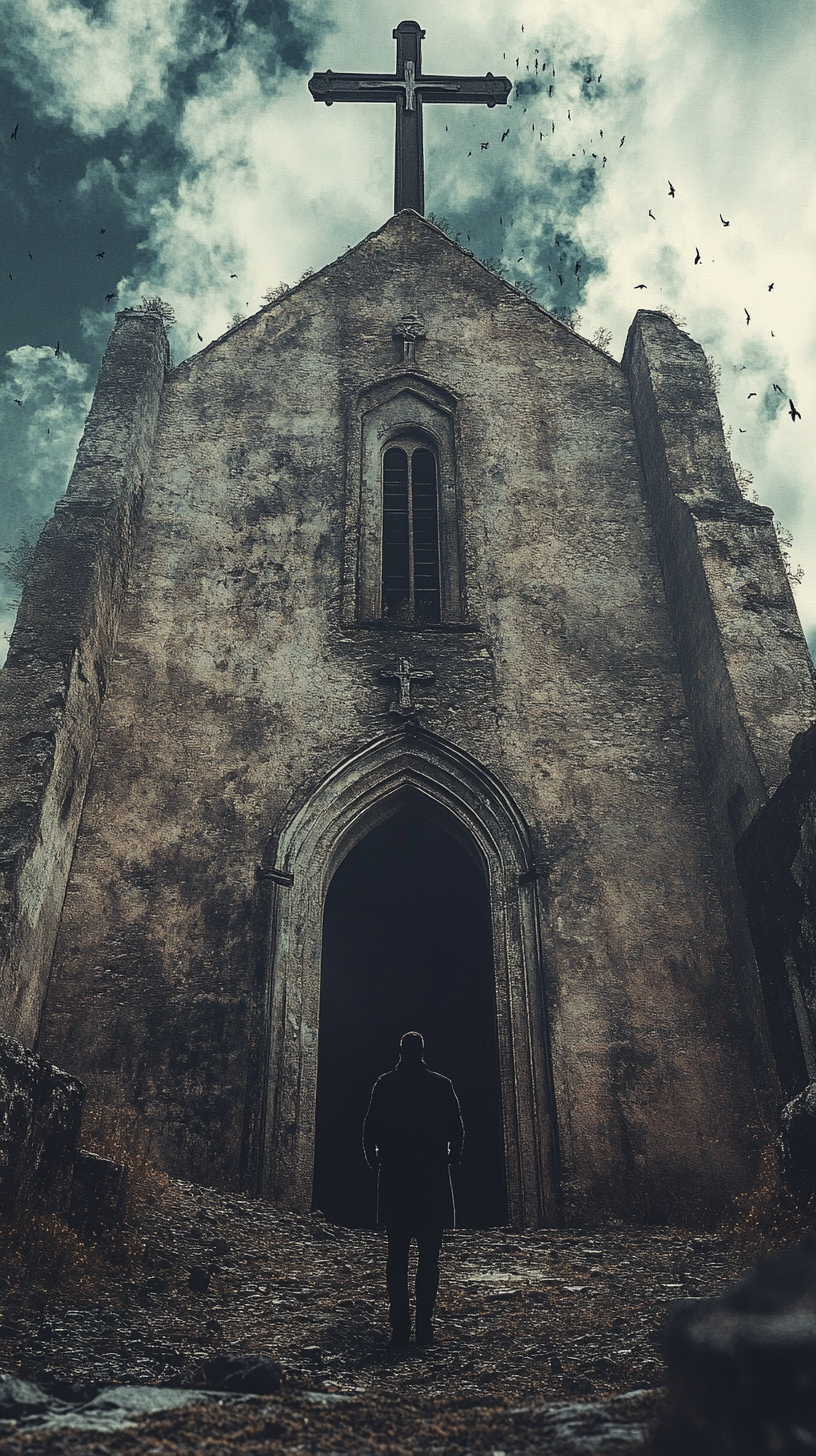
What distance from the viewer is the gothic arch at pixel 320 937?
22.4 feet

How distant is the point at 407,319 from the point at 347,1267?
1020cm

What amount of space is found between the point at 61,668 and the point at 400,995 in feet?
18.8

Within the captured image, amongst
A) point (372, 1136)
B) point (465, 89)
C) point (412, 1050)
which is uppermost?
point (465, 89)

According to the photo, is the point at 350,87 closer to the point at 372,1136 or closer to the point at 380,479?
the point at 380,479

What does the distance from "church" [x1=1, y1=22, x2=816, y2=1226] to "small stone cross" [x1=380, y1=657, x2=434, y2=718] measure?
A: 46 mm

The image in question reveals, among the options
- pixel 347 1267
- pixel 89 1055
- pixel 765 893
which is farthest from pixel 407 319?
pixel 347 1267

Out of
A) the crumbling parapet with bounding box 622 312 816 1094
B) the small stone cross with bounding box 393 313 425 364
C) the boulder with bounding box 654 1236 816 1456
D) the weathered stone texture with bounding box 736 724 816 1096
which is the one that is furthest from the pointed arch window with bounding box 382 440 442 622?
the boulder with bounding box 654 1236 816 1456

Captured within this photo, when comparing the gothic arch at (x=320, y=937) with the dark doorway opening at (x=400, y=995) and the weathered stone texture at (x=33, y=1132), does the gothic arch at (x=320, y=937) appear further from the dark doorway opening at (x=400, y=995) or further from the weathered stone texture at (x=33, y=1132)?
the weathered stone texture at (x=33, y=1132)

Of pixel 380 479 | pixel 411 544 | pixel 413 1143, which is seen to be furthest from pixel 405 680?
pixel 413 1143

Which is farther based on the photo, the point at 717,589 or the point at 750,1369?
the point at 717,589

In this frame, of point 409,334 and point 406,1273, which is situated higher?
point 409,334

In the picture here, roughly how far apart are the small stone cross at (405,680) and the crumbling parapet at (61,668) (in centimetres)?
265

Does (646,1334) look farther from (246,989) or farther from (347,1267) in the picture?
(246,989)

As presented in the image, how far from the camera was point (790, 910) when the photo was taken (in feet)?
21.7
